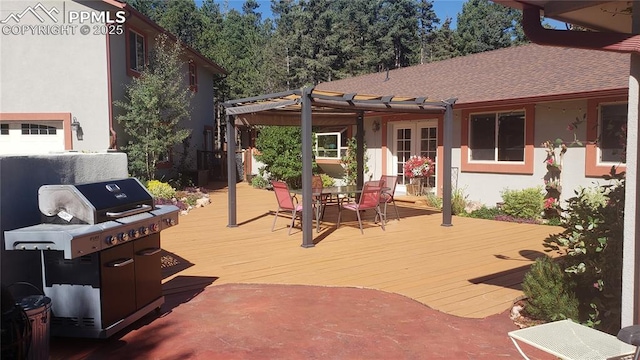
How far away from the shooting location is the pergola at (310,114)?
269 inches

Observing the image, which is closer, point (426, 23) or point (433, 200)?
point (433, 200)

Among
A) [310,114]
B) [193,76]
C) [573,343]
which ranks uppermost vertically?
[193,76]

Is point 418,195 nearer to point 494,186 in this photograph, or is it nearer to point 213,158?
point 494,186

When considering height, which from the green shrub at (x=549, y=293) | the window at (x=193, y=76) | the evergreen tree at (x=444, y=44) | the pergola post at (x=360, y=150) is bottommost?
the green shrub at (x=549, y=293)

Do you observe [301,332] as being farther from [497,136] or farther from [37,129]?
[37,129]

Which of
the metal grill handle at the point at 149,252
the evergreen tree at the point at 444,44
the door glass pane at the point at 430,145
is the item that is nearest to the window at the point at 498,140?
the door glass pane at the point at 430,145

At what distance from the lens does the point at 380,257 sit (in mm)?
6238

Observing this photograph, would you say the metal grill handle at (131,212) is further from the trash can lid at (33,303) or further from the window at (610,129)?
the window at (610,129)

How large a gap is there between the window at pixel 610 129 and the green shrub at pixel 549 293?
19.6ft

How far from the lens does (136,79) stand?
42.4 ft

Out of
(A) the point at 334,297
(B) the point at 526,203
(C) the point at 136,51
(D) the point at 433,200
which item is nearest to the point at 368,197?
(A) the point at 334,297

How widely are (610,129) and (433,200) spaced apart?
4.12 metres

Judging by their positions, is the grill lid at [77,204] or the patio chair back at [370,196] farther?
the patio chair back at [370,196]

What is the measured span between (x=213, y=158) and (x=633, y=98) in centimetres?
1928
